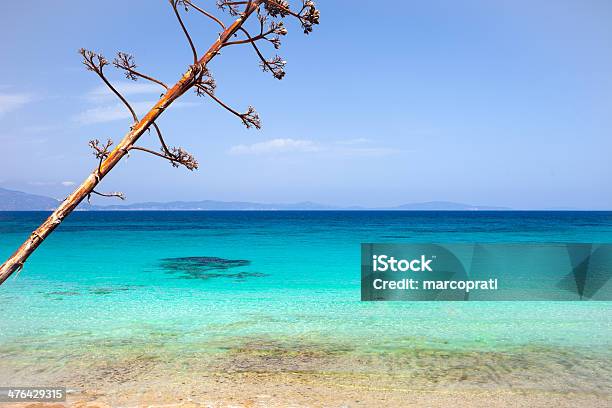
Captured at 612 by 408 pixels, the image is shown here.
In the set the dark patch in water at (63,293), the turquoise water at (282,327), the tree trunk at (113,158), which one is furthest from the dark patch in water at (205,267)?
the tree trunk at (113,158)

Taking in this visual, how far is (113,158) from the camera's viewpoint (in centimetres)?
234

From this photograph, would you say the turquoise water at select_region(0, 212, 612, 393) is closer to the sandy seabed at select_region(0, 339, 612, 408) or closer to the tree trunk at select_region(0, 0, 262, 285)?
the sandy seabed at select_region(0, 339, 612, 408)

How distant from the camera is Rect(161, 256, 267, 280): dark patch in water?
22.4 metres

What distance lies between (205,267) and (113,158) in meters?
23.9

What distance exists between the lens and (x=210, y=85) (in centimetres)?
249

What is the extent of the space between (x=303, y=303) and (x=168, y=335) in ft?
17.5

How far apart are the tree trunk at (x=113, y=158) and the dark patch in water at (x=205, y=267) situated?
1943 centimetres

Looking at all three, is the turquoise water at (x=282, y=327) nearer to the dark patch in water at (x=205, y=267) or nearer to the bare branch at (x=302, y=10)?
the dark patch in water at (x=205, y=267)

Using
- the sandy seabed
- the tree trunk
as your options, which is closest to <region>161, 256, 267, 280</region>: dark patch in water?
the sandy seabed

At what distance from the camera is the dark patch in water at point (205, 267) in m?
22.4

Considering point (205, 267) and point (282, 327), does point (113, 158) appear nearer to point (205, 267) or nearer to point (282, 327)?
point (282, 327)

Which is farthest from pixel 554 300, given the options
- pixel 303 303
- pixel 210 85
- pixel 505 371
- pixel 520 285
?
pixel 210 85

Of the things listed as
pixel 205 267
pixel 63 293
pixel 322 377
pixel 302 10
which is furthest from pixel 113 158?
pixel 205 267

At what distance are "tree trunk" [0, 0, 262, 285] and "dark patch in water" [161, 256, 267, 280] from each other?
19.4m
